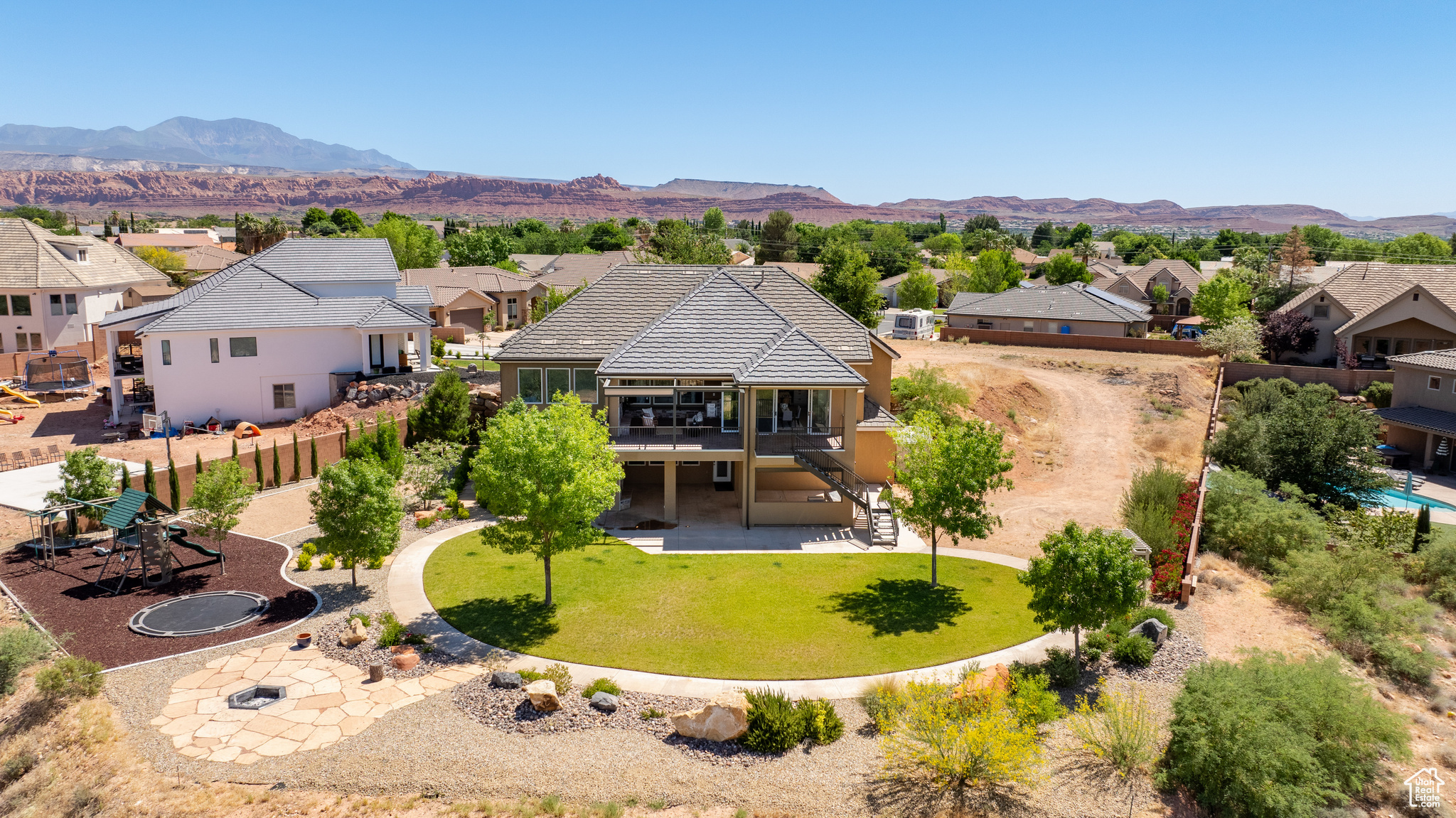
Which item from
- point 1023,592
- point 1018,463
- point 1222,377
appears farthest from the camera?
point 1222,377

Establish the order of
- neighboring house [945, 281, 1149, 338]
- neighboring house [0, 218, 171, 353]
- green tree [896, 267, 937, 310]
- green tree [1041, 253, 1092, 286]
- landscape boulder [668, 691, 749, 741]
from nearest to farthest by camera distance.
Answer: landscape boulder [668, 691, 749, 741] → neighboring house [0, 218, 171, 353] → neighboring house [945, 281, 1149, 338] → green tree [896, 267, 937, 310] → green tree [1041, 253, 1092, 286]

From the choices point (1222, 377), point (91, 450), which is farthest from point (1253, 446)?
point (91, 450)

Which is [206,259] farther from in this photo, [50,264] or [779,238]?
[779,238]

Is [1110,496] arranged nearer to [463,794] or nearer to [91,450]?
[463,794]

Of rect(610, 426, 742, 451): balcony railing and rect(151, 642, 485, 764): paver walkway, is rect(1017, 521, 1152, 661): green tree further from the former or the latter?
rect(151, 642, 485, 764): paver walkway

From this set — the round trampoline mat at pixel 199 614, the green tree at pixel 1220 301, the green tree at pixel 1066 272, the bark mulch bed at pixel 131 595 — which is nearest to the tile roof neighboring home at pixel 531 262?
the green tree at pixel 1066 272

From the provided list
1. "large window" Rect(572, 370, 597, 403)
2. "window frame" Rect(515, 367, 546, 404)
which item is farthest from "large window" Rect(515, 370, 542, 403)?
"large window" Rect(572, 370, 597, 403)

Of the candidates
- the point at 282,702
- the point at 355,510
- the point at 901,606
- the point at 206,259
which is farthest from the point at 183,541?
the point at 206,259
